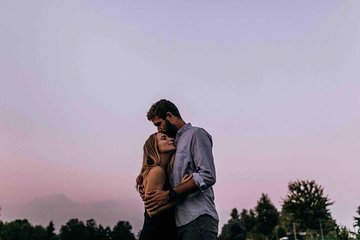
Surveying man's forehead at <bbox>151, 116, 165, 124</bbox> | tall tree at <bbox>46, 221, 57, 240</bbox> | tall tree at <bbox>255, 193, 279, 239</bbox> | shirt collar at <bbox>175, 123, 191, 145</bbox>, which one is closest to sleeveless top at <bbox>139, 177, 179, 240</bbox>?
shirt collar at <bbox>175, 123, 191, 145</bbox>

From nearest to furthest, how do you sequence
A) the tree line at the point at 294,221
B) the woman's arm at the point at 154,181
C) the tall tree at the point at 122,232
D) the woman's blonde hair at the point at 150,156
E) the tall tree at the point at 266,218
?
the woman's arm at the point at 154,181
the woman's blonde hair at the point at 150,156
the tree line at the point at 294,221
the tall tree at the point at 266,218
the tall tree at the point at 122,232

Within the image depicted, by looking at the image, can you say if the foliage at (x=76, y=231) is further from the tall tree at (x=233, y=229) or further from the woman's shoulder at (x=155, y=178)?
the woman's shoulder at (x=155, y=178)

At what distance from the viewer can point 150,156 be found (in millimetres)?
3309

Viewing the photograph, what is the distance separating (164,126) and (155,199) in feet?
2.09

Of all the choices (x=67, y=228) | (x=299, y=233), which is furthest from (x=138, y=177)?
(x=67, y=228)

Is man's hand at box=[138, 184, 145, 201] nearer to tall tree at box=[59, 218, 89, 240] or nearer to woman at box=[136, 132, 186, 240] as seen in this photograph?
woman at box=[136, 132, 186, 240]

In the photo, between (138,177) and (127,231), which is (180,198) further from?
(127,231)

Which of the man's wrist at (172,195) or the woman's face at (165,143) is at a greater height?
the woman's face at (165,143)

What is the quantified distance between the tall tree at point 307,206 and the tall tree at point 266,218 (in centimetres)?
1342

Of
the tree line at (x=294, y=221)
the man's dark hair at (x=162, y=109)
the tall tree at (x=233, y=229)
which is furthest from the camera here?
the tall tree at (x=233, y=229)

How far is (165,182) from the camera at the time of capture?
3.26 m

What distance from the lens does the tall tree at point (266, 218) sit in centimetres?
5559

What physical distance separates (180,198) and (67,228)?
118 metres

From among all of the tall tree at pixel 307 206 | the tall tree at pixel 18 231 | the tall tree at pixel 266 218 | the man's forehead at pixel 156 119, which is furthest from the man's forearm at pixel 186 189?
the tall tree at pixel 18 231
